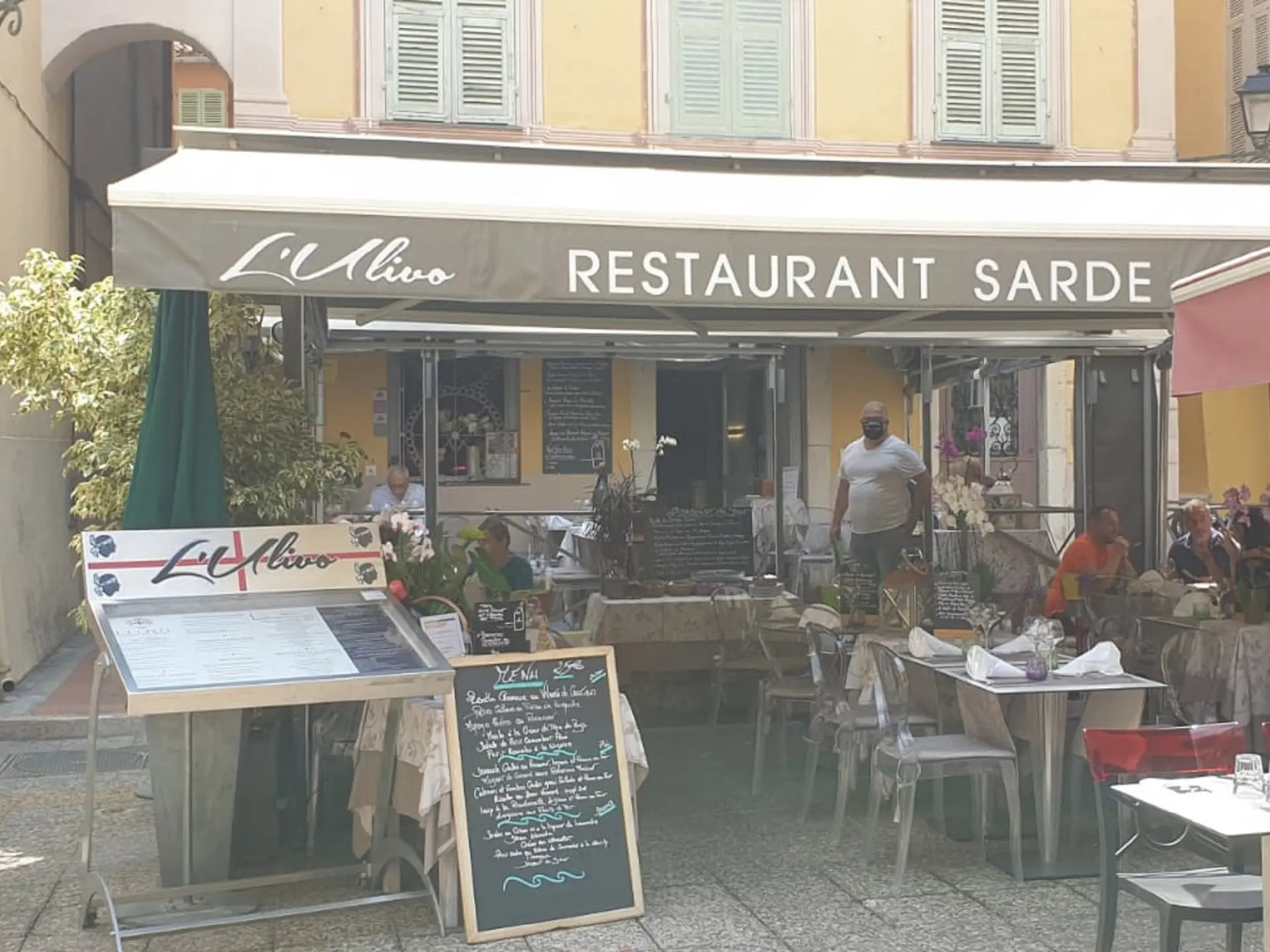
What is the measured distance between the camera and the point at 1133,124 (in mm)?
13930

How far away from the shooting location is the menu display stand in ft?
13.6

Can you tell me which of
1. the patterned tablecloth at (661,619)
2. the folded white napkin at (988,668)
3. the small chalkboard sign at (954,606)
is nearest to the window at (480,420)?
the patterned tablecloth at (661,619)

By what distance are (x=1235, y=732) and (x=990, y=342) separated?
222 inches

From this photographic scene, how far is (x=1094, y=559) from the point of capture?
26.0 feet

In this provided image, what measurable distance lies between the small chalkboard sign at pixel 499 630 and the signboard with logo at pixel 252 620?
0.41 metres

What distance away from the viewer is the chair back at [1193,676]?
6402 millimetres

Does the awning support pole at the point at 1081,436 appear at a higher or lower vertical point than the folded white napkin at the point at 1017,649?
higher

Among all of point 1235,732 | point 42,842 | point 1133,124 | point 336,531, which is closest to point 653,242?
point 336,531

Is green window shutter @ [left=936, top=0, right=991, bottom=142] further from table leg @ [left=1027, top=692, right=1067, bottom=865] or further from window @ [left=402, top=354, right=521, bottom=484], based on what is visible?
table leg @ [left=1027, top=692, right=1067, bottom=865]

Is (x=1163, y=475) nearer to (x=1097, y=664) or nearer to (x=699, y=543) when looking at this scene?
(x=699, y=543)

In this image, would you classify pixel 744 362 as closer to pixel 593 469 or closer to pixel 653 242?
pixel 593 469

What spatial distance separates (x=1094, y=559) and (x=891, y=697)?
308 cm

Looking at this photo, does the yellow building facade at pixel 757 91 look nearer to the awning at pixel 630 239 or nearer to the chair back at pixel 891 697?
the awning at pixel 630 239

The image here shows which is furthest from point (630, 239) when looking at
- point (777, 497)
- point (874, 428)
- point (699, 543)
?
point (777, 497)
